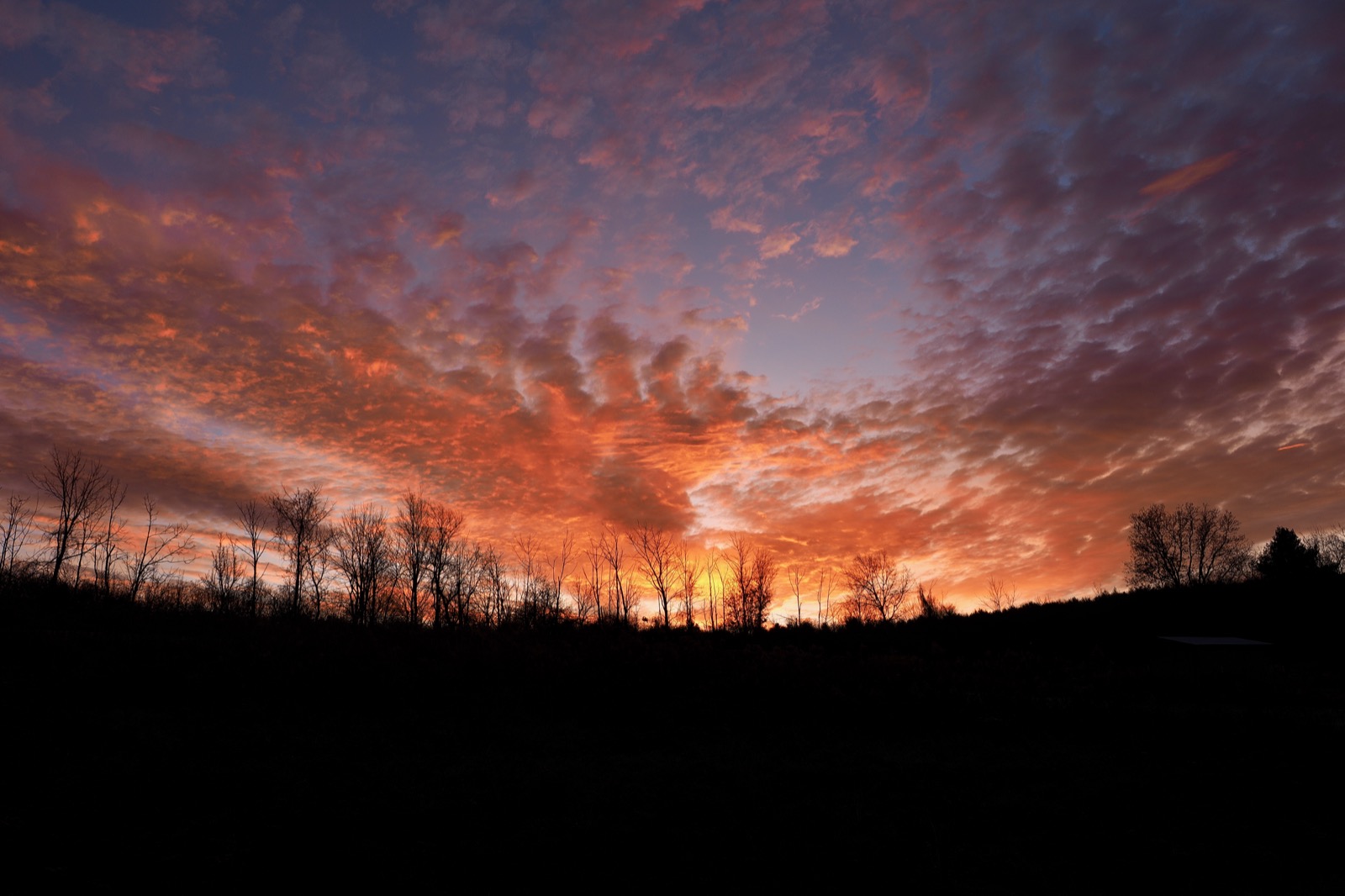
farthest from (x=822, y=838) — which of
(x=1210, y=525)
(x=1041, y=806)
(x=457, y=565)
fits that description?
(x=1210, y=525)

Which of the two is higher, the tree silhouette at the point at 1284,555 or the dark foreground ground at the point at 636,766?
the tree silhouette at the point at 1284,555

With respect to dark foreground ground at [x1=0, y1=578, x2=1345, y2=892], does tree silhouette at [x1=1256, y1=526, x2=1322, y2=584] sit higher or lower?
higher

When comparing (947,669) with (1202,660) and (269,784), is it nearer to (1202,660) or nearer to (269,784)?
(1202,660)

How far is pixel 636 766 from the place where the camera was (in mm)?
11883

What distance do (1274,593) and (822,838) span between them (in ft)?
121

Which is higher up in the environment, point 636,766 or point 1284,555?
point 1284,555

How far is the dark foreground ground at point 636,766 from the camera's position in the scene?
7602 millimetres

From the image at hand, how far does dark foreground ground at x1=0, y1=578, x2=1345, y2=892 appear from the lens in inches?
299

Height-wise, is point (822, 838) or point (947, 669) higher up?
point (947, 669)

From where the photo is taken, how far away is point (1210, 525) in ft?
231

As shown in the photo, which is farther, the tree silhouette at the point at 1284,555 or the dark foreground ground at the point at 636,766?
the tree silhouette at the point at 1284,555

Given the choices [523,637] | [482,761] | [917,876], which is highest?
[523,637]

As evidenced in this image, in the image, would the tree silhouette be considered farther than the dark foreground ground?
Yes

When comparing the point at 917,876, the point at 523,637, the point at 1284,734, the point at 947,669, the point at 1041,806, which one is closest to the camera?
the point at 917,876
